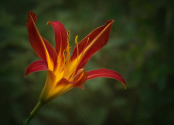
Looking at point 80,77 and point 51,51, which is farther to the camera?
point 51,51

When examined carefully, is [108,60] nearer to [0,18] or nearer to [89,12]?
[89,12]

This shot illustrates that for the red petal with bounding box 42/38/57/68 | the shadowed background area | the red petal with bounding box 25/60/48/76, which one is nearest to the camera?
the red petal with bounding box 25/60/48/76

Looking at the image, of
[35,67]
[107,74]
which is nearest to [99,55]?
[107,74]

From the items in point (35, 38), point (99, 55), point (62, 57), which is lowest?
point (99, 55)

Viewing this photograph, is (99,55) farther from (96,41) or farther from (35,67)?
(35,67)

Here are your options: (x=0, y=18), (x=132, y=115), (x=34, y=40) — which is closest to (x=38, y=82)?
(x=0, y=18)

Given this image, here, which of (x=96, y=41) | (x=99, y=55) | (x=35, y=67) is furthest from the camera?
(x=99, y=55)

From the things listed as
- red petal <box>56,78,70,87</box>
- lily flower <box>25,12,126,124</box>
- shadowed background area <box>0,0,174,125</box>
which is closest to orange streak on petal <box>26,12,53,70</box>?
lily flower <box>25,12,126,124</box>

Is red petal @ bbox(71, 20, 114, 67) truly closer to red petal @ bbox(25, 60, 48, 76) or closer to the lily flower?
the lily flower
